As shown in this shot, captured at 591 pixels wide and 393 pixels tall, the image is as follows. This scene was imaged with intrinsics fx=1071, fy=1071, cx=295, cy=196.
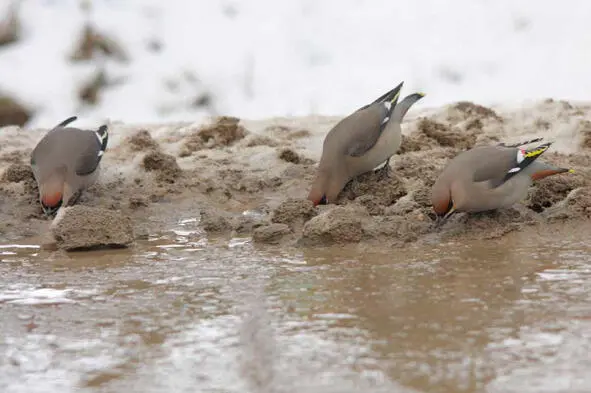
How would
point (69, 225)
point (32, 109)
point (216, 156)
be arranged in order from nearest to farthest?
point (69, 225), point (216, 156), point (32, 109)

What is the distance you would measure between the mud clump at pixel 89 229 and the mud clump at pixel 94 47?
4693 mm

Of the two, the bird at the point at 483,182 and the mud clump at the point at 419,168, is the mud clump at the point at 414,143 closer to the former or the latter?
the mud clump at the point at 419,168

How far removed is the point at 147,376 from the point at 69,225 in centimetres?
217

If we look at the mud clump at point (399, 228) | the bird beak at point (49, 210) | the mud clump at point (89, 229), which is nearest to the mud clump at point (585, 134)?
the mud clump at point (399, 228)

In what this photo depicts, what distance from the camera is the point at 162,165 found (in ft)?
20.5

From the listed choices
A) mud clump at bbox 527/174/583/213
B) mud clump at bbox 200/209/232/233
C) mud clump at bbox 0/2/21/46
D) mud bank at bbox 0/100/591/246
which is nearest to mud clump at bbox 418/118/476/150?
mud bank at bbox 0/100/591/246

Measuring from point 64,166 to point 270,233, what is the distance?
4.66 ft

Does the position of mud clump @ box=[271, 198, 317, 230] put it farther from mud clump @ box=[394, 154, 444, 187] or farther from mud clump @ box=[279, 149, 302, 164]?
mud clump @ box=[279, 149, 302, 164]

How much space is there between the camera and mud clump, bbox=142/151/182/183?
6.20 m

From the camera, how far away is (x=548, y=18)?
1016 cm

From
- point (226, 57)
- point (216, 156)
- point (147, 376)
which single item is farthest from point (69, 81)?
point (147, 376)

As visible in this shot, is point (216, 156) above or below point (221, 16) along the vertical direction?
below

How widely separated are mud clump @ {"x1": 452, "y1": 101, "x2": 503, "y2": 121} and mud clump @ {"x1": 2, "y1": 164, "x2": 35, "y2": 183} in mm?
3160

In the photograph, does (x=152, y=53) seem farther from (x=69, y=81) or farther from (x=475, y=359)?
(x=475, y=359)
